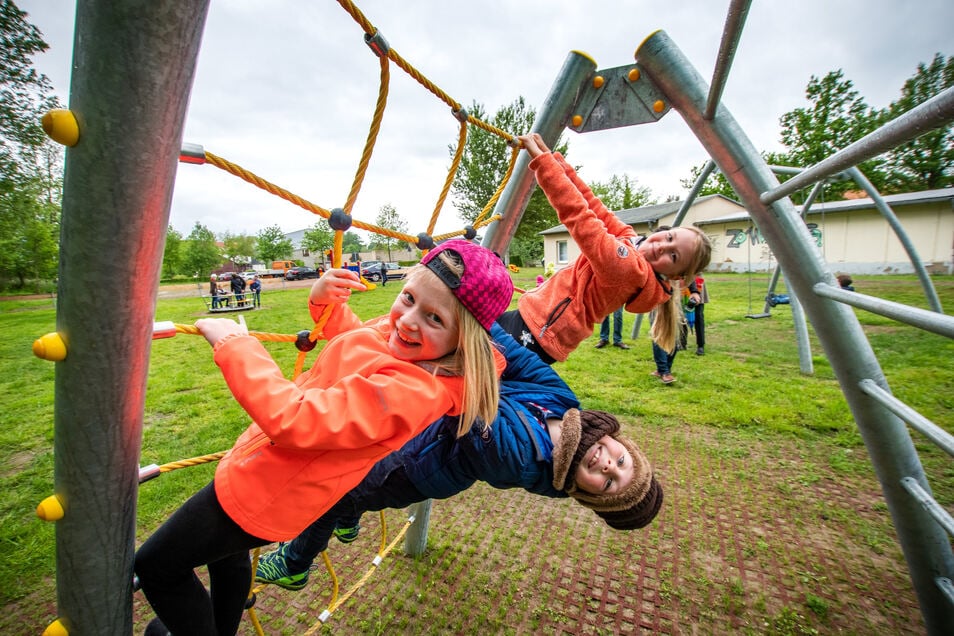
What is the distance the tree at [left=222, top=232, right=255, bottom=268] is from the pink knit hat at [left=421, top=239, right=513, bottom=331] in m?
62.5

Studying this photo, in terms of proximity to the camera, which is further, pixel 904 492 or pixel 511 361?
pixel 511 361

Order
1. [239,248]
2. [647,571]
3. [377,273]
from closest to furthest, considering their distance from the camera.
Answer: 1. [647,571]
2. [377,273]
3. [239,248]

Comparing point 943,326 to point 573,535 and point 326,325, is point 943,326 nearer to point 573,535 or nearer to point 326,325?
point 326,325

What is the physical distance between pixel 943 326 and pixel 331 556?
2740 mm

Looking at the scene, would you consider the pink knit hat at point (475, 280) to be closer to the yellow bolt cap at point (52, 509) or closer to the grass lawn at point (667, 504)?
the yellow bolt cap at point (52, 509)

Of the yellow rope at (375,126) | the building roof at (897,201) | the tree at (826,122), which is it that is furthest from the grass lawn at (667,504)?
the tree at (826,122)

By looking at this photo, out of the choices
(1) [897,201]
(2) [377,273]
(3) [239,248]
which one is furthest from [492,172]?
(3) [239,248]

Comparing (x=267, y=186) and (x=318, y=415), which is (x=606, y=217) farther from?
(x=318, y=415)

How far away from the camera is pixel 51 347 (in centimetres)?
72

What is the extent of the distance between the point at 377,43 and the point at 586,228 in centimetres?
102

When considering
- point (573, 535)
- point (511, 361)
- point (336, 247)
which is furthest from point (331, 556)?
point (336, 247)

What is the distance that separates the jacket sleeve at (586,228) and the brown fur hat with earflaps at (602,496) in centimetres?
67

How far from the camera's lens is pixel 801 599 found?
2.02 meters

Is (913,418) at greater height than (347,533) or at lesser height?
greater
